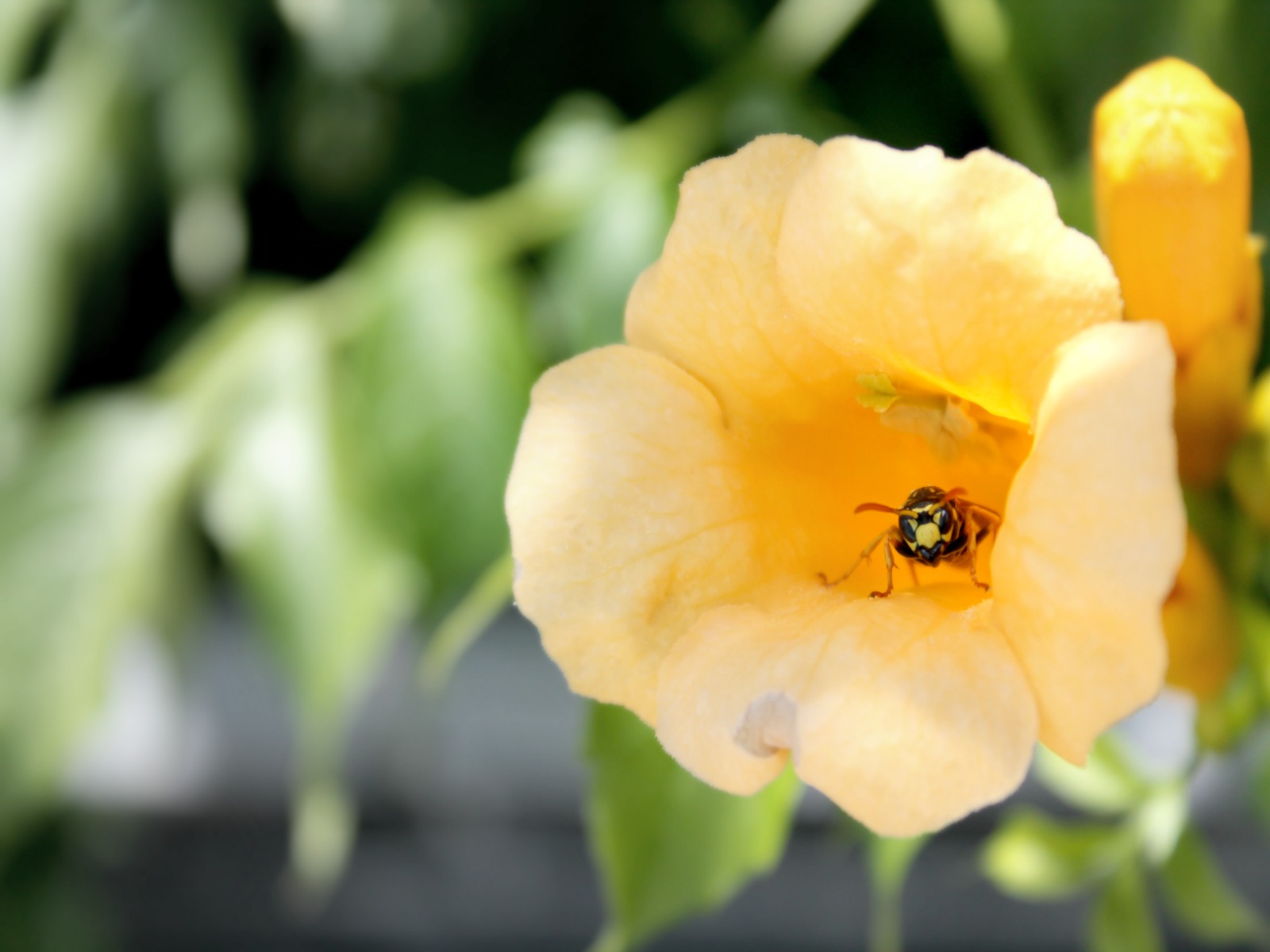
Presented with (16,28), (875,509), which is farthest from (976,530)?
(16,28)

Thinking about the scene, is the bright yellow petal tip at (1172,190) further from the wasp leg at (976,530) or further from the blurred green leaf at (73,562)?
the blurred green leaf at (73,562)

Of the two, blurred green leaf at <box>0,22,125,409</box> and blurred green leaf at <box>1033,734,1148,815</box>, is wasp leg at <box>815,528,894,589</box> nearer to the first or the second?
blurred green leaf at <box>1033,734,1148,815</box>

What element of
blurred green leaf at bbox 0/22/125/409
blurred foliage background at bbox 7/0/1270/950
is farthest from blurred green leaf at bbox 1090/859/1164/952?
blurred green leaf at bbox 0/22/125/409

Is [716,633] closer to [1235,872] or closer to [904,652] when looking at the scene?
[904,652]

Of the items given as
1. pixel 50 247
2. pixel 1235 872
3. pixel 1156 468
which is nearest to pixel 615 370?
pixel 1156 468

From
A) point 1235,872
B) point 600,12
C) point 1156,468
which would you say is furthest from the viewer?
point 1235,872
